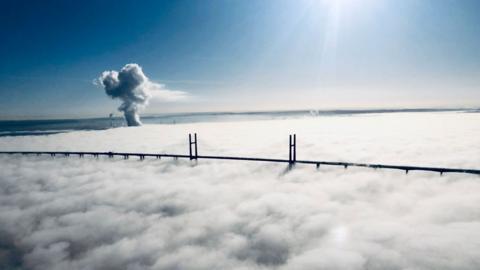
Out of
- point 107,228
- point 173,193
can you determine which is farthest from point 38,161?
point 107,228

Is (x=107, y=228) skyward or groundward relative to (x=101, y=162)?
groundward

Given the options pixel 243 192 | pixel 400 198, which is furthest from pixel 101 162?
pixel 400 198

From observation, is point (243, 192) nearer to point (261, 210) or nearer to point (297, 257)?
point (261, 210)

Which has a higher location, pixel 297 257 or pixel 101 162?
pixel 101 162

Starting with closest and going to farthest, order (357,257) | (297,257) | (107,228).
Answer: (357,257), (297,257), (107,228)

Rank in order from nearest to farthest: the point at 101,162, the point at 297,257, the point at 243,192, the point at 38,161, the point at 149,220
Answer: the point at 297,257
the point at 149,220
the point at 243,192
the point at 101,162
the point at 38,161

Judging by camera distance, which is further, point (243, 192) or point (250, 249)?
point (243, 192)

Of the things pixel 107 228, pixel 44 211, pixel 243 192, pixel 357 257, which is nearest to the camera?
pixel 357 257

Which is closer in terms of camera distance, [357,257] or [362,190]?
[357,257]

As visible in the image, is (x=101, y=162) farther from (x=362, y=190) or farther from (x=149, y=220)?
(x=362, y=190)
